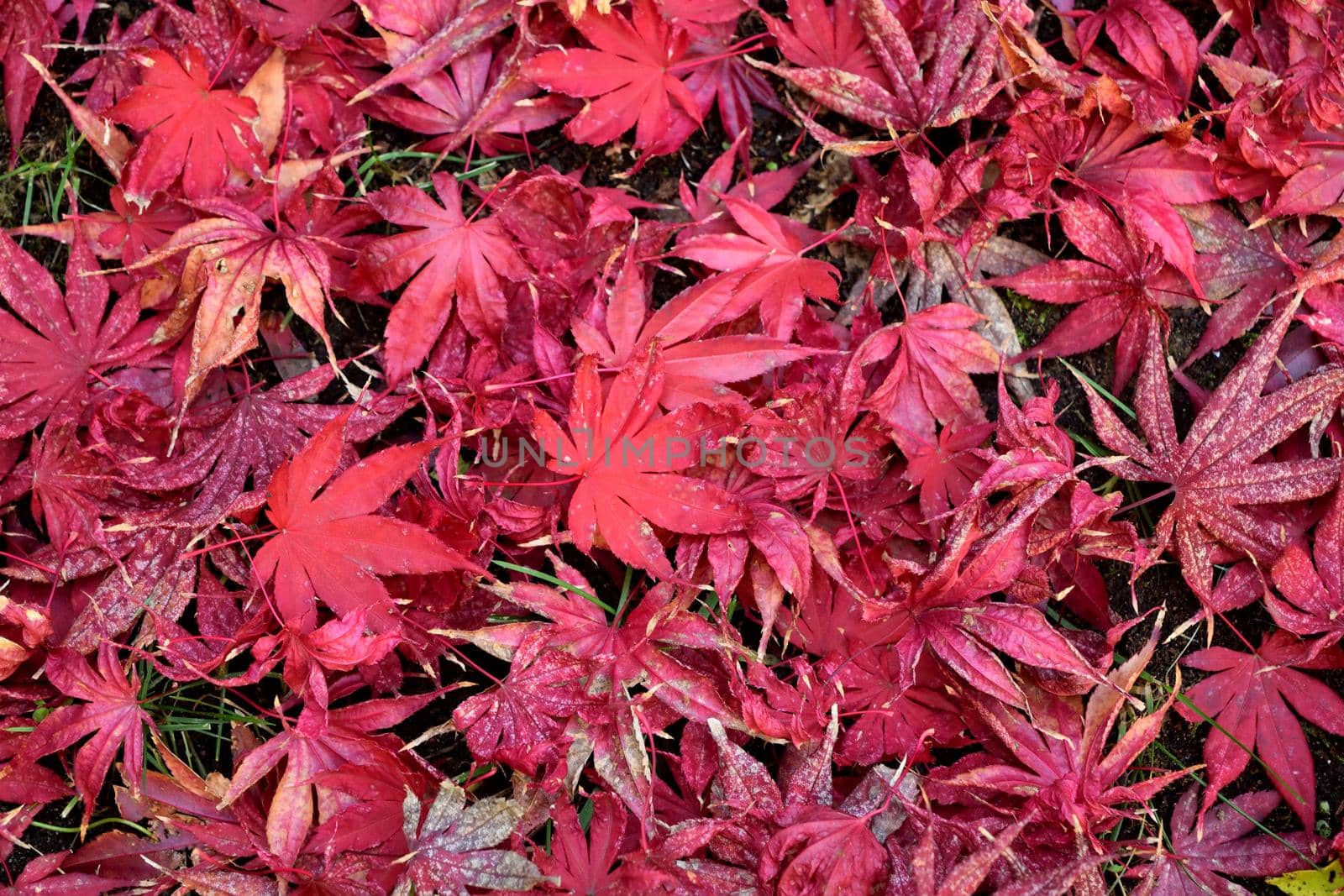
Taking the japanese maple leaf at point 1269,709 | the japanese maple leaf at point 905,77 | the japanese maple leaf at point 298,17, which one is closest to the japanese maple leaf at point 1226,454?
the japanese maple leaf at point 1269,709

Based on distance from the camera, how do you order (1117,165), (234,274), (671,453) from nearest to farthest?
(671,453) → (234,274) → (1117,165)

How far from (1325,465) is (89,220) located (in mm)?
1761

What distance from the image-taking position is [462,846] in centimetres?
122

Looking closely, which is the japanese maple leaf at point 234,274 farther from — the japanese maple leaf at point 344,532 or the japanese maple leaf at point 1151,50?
the japanese maple leaf at point 1151,50

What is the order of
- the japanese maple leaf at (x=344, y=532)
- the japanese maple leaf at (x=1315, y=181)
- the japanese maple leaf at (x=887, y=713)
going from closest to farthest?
the japanese maple leaf at (x=344, y=532) < the japanese maple leaf at (x=887, y=713) < the japanese maple leaf at (x=1315, y=181)

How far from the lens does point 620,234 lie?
1.38 meters

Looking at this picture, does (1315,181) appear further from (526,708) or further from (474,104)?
(526,708)

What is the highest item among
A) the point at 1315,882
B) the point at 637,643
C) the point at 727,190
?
the point at 727,190

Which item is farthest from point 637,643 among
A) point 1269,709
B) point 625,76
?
point 1269,709

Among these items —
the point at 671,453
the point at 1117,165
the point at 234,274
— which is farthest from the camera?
the point at 1117,165

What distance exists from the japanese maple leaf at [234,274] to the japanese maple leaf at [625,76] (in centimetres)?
38

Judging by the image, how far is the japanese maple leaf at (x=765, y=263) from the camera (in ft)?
4.31

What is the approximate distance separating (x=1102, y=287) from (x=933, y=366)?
29 centimetres

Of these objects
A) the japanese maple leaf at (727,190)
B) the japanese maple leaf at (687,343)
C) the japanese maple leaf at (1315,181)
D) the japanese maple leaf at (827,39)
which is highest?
the japanese maple leaf at (827,39)
